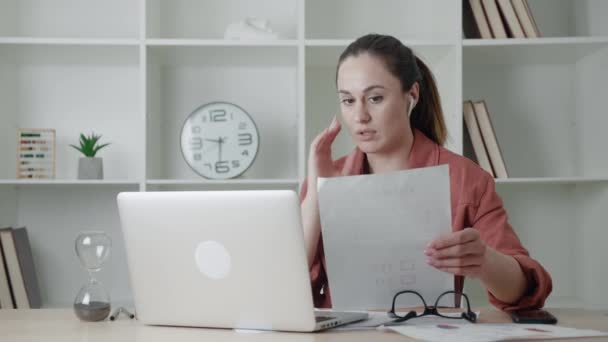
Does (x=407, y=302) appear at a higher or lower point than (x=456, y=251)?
lower

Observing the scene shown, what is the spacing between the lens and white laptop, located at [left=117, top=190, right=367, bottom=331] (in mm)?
1146

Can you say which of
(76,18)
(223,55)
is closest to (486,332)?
(223,55)

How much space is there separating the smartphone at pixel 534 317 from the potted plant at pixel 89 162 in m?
1.69

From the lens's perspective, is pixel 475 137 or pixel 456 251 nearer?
pixel 456 251

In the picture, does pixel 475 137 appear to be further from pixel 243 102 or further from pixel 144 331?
pixel 144 331

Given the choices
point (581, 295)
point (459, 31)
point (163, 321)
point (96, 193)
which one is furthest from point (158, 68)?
point (581, 295)

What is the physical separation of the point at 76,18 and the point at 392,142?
159cm

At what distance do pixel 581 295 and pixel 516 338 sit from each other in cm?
188

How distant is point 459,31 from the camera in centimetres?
249

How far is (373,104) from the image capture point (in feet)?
5.92

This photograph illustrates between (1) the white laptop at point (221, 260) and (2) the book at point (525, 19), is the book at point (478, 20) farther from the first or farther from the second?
(1) the white laptop at point (221, 260)

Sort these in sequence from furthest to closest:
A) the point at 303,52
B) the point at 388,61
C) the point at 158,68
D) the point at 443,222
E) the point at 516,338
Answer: the point at 158,68 < the point at 303,52 < the point at 388,61 < the point at 443,222 < the point at 516,338

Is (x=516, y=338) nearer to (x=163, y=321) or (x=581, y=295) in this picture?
(x=163, y=321)

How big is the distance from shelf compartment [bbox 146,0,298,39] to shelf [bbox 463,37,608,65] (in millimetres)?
717
